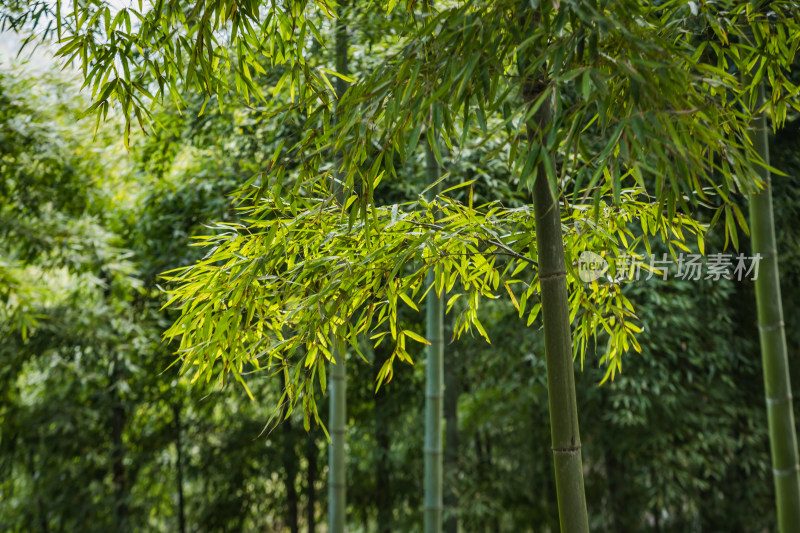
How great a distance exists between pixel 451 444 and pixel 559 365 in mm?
3253

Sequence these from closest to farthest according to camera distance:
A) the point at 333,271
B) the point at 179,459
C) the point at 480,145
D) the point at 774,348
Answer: the point at 480,145, the point at 333,271, the point at 774,348, the point at 179,459

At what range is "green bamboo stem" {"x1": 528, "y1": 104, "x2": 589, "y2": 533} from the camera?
1417mm

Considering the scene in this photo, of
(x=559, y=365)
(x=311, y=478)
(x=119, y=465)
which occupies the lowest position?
(x=311, y=478)

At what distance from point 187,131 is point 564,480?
3323mm

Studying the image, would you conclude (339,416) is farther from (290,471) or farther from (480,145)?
(290,471)

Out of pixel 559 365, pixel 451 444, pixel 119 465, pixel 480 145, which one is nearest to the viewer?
pixel 480 145

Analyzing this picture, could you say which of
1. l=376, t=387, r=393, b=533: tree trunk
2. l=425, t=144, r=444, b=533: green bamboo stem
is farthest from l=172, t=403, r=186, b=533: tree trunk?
l=425, t=144, r=444, b=533: green bamboo stem

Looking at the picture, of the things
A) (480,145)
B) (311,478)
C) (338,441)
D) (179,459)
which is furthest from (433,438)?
(179,459)

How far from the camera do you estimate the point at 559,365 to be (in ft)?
4.70

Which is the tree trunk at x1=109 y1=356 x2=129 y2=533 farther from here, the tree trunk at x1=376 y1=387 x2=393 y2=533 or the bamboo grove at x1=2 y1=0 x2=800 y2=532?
the bamboo grove at x1=2 y1=0 x2=800 y2=532

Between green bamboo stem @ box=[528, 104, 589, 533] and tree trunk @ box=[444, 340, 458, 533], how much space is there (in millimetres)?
2987

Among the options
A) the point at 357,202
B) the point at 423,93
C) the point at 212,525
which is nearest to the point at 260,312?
the point at 357,202

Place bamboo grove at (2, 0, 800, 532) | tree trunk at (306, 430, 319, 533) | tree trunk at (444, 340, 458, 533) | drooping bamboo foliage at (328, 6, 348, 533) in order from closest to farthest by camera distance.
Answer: bamboo grove at (2, 0, 800, 532)
drooping bamboo foliage at (328, 6, 348, 533)
tree trunk at (444, 340, 458, 533)
tree trunk at (306, 430, 319, 533)

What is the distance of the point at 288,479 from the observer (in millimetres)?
4969
